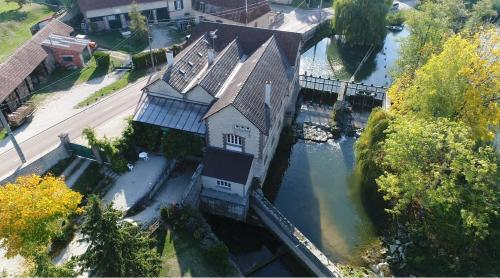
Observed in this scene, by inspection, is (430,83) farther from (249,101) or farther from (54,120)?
(54,120)

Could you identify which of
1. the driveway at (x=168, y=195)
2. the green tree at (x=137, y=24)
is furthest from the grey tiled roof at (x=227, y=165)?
the green tree at (x=137, y=24)

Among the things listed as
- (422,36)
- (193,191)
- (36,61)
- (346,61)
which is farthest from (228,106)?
(346,61)

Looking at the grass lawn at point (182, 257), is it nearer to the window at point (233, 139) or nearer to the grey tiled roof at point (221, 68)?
the window at point (233, 139)

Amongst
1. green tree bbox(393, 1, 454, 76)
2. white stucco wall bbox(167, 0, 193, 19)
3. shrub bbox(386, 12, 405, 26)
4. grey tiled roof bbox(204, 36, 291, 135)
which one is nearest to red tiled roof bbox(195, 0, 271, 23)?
white stucco wall bbox(167, 0, 193, 19)

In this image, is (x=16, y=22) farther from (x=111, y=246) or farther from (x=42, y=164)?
(x=111, y=246)

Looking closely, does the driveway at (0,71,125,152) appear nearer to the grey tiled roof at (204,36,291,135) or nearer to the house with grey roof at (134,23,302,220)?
the house with grey roof at (134,23,302,220)

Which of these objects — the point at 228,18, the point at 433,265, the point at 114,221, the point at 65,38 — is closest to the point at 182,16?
the point at 228,18

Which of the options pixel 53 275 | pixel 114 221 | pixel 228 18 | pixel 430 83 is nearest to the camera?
pixel 114 221
